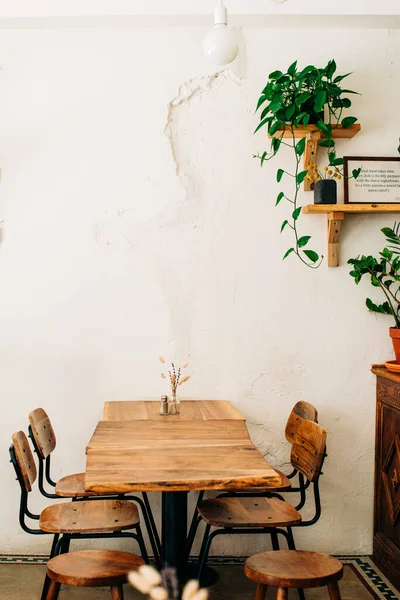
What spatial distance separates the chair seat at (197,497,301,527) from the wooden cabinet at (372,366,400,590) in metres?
0.70

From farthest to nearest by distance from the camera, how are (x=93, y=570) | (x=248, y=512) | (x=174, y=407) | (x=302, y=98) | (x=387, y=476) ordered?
(x=387, y=476), (x=302, y=98), (x=174, y=407), (x=248, y=512), (x=93, y=570)

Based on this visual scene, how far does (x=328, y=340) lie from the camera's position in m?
3.78

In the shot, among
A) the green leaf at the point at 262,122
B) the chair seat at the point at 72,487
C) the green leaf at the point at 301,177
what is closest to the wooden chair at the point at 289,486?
the chair seat at the point at 72,487

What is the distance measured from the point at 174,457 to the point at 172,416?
74 cm

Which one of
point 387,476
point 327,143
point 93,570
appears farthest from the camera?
point 327,143

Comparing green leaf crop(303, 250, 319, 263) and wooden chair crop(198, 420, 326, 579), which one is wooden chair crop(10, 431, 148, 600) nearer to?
wooden chair crop(198, 420, 326, 579)

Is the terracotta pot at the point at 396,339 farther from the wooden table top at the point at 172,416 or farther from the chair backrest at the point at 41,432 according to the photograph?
the chair backrest at the point at 41,432

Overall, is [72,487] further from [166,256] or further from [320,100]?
[320,100]

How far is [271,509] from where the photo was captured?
9.77ft

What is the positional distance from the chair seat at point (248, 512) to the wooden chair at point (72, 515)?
33 cm

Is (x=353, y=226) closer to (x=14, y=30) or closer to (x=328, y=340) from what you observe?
(x=328, y=340)

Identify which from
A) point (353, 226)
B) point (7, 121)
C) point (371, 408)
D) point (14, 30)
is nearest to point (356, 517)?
point (371, 408)

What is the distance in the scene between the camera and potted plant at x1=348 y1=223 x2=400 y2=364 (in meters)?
3.58

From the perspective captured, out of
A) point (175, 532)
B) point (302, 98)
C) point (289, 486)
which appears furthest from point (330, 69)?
point (175, 532)
